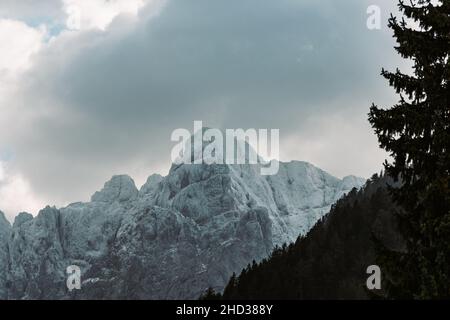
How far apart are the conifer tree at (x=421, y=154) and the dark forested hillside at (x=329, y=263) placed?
110 metres

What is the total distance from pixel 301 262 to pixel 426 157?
12932 centimetres

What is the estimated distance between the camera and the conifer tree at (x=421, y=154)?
21.7 metres

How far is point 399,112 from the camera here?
23.4 metres

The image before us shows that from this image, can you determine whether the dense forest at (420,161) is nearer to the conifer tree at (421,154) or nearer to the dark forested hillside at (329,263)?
the conifer tree at (421,154)

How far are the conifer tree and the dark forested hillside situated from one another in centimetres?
11042

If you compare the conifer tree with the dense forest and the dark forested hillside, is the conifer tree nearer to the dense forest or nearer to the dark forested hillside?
the dense forest

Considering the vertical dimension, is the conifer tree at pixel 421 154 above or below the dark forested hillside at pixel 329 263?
below

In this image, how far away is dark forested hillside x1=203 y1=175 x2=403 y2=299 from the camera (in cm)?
14138

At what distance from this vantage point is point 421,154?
23.1 m

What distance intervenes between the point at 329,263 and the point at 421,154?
12725 centimetres

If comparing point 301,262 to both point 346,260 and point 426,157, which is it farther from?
point 426,157

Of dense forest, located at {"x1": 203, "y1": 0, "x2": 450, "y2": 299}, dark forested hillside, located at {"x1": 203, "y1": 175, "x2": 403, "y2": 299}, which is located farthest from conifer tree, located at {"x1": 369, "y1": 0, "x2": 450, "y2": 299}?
dark forested hillside, located at {"x1": 203, "y1": 175, "x2": 403, "y2": 299}

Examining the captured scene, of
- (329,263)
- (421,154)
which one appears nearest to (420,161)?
(421,154)

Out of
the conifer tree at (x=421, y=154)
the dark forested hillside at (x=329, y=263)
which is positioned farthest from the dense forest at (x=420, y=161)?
the dark forested hillside at (x=329, y=263)
